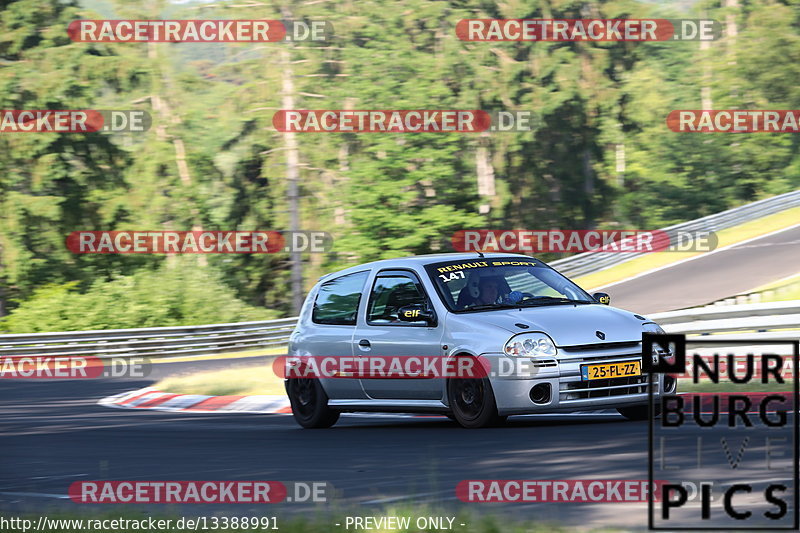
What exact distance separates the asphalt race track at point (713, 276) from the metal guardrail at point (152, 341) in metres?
8.86

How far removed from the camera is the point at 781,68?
6044cm

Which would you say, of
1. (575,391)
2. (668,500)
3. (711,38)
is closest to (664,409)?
(575,391)

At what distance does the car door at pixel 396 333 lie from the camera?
11305 millimetres

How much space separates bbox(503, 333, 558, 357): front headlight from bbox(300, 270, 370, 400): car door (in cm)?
215

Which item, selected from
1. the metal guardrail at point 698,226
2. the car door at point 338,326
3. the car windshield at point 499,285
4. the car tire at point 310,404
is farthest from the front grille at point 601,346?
the metal guardrail at point 698,226

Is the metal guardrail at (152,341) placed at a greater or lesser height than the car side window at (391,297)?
lesser

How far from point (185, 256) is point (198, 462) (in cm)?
4581

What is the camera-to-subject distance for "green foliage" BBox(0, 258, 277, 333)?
139ft

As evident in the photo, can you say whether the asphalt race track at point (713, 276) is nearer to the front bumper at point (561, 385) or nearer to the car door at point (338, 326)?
the car door at point (338, 326)

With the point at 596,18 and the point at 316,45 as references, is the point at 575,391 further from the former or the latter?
the point at 596,18

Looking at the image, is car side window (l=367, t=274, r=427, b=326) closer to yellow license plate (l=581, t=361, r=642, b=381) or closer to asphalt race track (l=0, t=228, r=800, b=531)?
asphalt race track (l=0, t=228, r=800, b=531)

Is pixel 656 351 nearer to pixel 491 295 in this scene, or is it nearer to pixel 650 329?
pixel 650 329

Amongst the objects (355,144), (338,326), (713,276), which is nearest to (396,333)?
(338,326)

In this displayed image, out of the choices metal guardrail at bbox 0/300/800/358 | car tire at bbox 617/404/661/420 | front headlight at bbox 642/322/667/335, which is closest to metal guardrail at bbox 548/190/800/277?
metal guardrail at bbox 0/300/800/358
